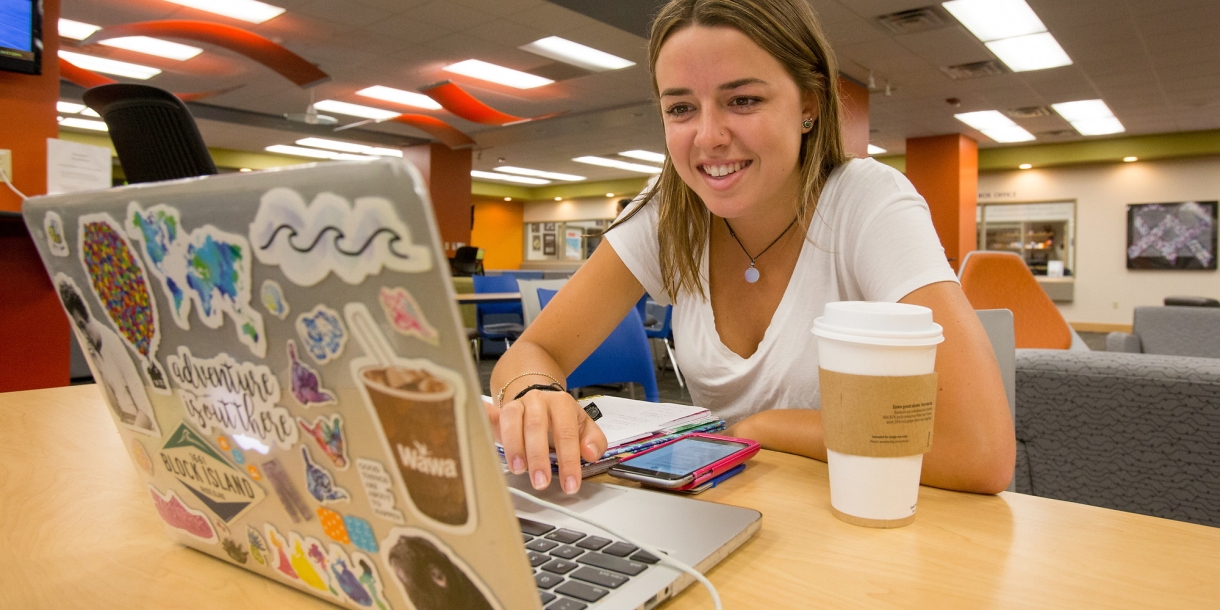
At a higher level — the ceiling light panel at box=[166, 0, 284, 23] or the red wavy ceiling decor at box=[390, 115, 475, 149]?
the ceiling light panel at box=[166, 0, 284, 23]

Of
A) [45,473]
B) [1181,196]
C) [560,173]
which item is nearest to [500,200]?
[560,173]

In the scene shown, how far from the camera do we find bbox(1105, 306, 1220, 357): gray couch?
3246 millimetres

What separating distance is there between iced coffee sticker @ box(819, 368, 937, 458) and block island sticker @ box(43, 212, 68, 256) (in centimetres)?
58

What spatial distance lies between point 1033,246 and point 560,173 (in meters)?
8.64

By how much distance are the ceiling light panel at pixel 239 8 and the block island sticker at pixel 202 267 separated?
5790 mm

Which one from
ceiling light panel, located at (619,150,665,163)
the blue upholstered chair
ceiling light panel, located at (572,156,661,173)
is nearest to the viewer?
the blue upholstered chair

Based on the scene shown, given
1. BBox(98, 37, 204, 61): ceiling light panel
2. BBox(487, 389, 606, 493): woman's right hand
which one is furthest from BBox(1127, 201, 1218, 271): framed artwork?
BBox(487, 389, 606, 493): woman's right hand

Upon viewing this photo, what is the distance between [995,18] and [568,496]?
19.9 feet

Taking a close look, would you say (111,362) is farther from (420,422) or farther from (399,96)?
(399,96)

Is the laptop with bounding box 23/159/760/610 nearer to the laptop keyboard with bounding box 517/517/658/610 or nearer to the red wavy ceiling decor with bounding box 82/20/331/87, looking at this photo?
the laptop keyboard with bounding box 517/517/658/610

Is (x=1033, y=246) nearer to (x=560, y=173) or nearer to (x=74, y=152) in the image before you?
(x=560, y=173)

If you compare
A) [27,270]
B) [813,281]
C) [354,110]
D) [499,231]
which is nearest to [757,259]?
[813,281]

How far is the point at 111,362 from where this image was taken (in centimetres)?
48

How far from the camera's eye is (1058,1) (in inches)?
198
